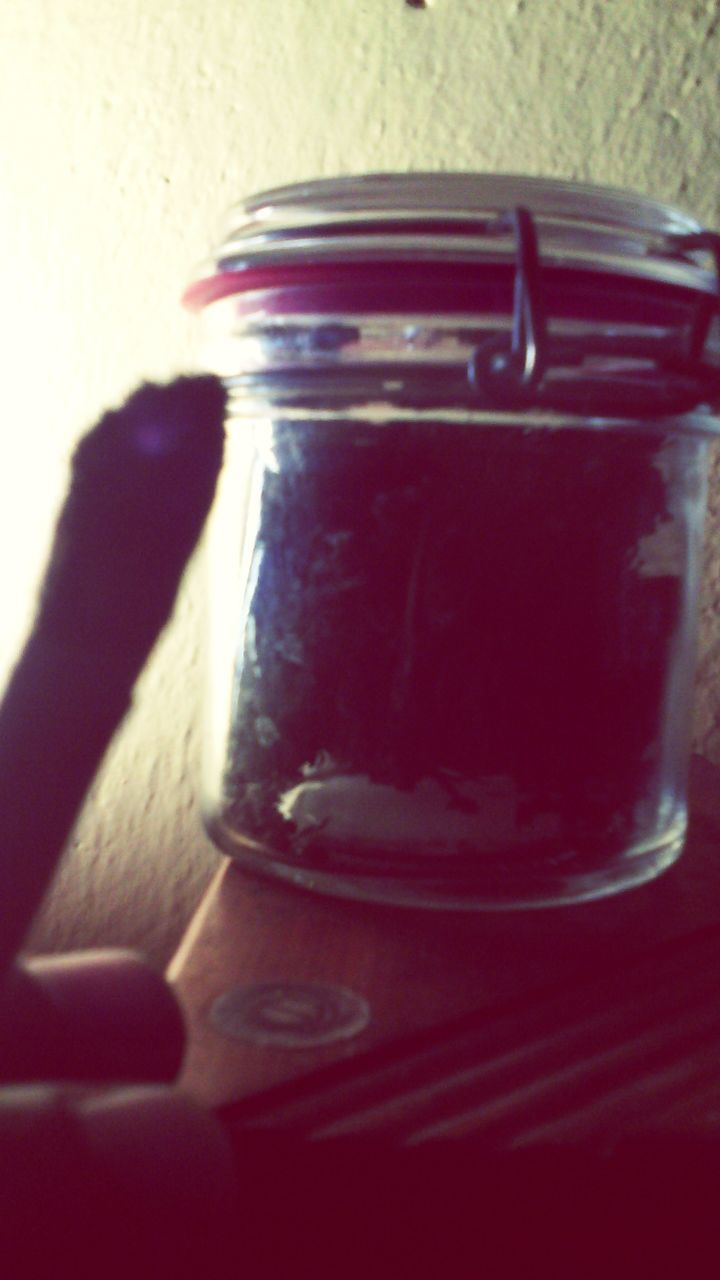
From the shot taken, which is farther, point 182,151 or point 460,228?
point 182,151

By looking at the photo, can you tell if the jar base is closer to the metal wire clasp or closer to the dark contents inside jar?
the dark contents inside jar

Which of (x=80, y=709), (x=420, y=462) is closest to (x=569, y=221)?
(x=420, y=462)

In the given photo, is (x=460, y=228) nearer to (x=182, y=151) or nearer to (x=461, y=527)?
(x=461, y=527)

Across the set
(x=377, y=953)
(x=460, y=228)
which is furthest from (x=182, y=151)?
(x=377, y=953)

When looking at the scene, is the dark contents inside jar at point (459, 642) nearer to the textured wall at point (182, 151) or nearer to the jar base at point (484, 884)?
the jar base at point (484, 884)

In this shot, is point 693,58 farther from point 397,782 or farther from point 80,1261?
point 80,1261
